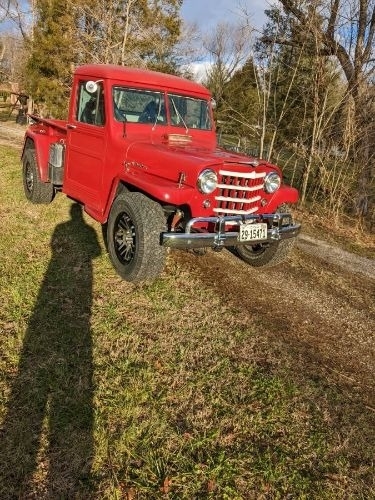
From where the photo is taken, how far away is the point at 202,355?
329 centimetres

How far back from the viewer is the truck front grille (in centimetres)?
400

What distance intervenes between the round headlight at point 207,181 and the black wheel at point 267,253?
133 centimetres

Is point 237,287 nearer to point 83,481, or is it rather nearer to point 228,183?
point 228,183

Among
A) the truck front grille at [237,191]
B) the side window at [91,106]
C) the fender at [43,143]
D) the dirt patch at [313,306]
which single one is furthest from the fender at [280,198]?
the fender at [43,143]

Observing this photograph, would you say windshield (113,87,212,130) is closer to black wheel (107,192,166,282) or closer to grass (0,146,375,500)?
black wheel (107,192,166,282)

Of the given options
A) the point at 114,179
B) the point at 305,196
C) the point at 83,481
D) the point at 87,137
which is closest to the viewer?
the point at 83,481

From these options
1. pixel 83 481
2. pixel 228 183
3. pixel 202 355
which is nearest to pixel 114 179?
pixel 228 183

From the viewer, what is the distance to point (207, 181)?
379cm

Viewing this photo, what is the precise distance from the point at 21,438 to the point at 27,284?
75.7 inches

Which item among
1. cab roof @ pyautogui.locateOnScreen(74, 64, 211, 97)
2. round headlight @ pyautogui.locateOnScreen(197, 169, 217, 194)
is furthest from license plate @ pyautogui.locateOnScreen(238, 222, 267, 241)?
cab roof @ pyautogui.locateOnScreen(74, 64, 211, 97)

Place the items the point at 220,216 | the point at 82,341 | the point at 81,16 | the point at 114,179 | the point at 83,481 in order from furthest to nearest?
the point at 81,16
the point at 114,179
the point at 220,216
the point at 82,341
the point at 83,481

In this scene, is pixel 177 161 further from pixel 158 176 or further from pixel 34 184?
pixel 34 184

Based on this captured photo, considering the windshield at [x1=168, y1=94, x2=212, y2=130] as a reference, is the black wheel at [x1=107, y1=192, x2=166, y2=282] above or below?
below

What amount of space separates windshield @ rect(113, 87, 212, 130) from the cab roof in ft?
0.29
